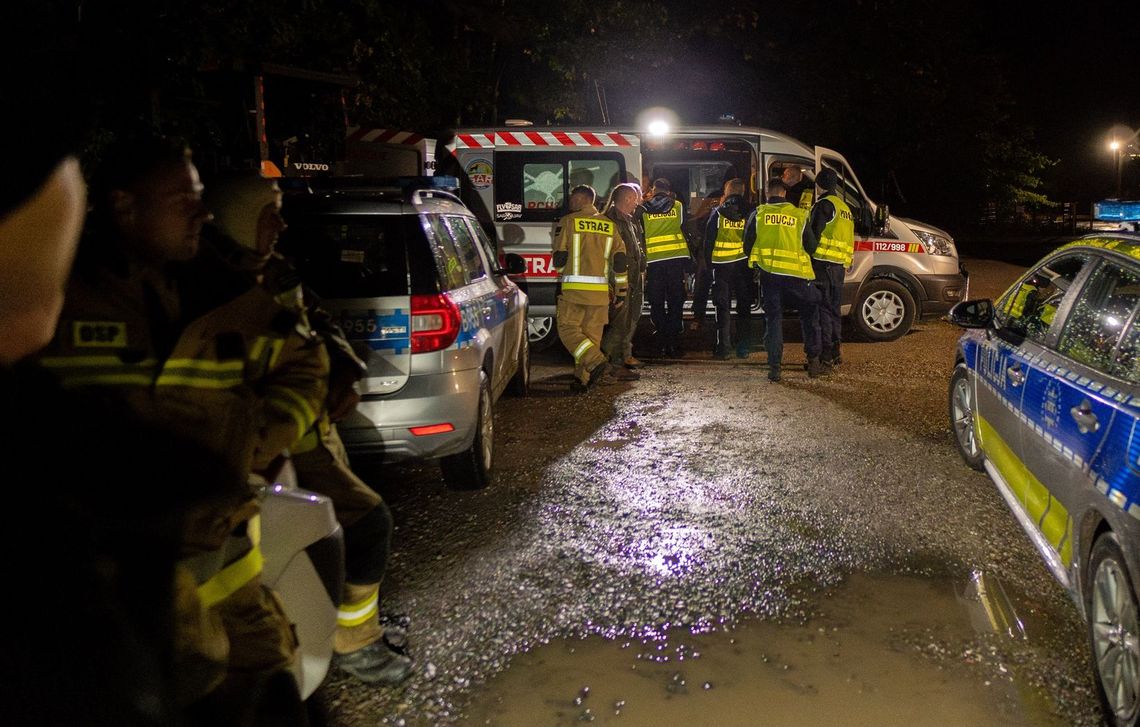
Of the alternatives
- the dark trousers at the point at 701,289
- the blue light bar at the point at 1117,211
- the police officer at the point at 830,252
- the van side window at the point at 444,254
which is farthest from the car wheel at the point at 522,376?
the blue light bar at the point at 1117,211

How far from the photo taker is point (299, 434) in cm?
234

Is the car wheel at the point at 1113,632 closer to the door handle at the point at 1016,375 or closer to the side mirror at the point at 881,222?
the door handle at the point at 1016,375

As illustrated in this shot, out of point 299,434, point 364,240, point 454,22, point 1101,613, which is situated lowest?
point 1101,613

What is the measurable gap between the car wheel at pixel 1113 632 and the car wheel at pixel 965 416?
96.0 inches

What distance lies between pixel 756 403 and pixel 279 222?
5637 mm

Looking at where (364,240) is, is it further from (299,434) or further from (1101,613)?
(1101,613)

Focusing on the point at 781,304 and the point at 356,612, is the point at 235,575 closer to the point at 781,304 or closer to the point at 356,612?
the point at 356,612

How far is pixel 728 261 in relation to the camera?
10.2 meters

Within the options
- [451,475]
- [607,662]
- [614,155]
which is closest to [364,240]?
[451,475]

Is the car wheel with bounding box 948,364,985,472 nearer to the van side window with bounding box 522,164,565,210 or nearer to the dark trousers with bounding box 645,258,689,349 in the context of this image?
the dark trousers with bounding box 645,258,689,349

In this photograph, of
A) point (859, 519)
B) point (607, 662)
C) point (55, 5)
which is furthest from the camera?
point (55, 5)

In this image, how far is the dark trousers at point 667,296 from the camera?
10.3m

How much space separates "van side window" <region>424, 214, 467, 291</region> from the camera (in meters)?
→ 5.17

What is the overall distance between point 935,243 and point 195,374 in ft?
34.6
